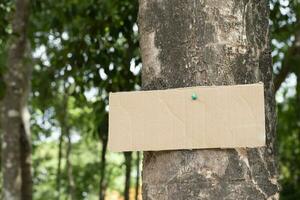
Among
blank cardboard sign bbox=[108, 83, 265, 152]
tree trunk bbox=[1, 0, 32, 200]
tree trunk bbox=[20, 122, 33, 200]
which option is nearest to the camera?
blank cardboard sign bbox=[108, 83, 265, 152]

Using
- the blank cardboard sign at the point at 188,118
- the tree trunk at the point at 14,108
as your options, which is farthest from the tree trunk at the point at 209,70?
the tree trunk at the point at 14,108

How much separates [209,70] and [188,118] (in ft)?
0.50

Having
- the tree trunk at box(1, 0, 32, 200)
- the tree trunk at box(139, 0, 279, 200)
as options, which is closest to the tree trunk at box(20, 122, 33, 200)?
the tree trunk at box(1, 0, 32, 200)

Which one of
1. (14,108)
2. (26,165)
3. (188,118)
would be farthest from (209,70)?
(26,165)

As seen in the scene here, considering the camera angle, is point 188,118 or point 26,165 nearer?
point 188,118

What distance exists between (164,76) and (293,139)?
37.4 feet

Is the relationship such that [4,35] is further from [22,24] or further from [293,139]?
[293,139]

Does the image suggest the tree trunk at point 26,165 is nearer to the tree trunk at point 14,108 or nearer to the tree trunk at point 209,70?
the tree trunk at point 14,108

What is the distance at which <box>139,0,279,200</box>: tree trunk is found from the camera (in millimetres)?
1578

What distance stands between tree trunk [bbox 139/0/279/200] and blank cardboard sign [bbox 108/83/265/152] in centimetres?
5

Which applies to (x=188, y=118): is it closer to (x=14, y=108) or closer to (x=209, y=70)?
(x=209, y=70)

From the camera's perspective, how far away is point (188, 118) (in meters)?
1.58

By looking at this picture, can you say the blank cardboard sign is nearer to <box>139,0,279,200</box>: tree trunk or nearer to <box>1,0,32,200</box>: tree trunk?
<box>139,0,279,200</box>: tree trunk

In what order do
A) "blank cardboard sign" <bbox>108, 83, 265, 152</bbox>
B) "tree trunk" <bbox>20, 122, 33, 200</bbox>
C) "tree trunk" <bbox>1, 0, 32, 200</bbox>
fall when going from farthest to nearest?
"tree trunk" <bbox>20, 122, 33, 200</bbox>, "tree trunk" <bbox>1, 0, 32, 200</bbox>, "blank cardboard sign" <bbox>108, 83, 265, 152</bbox>
